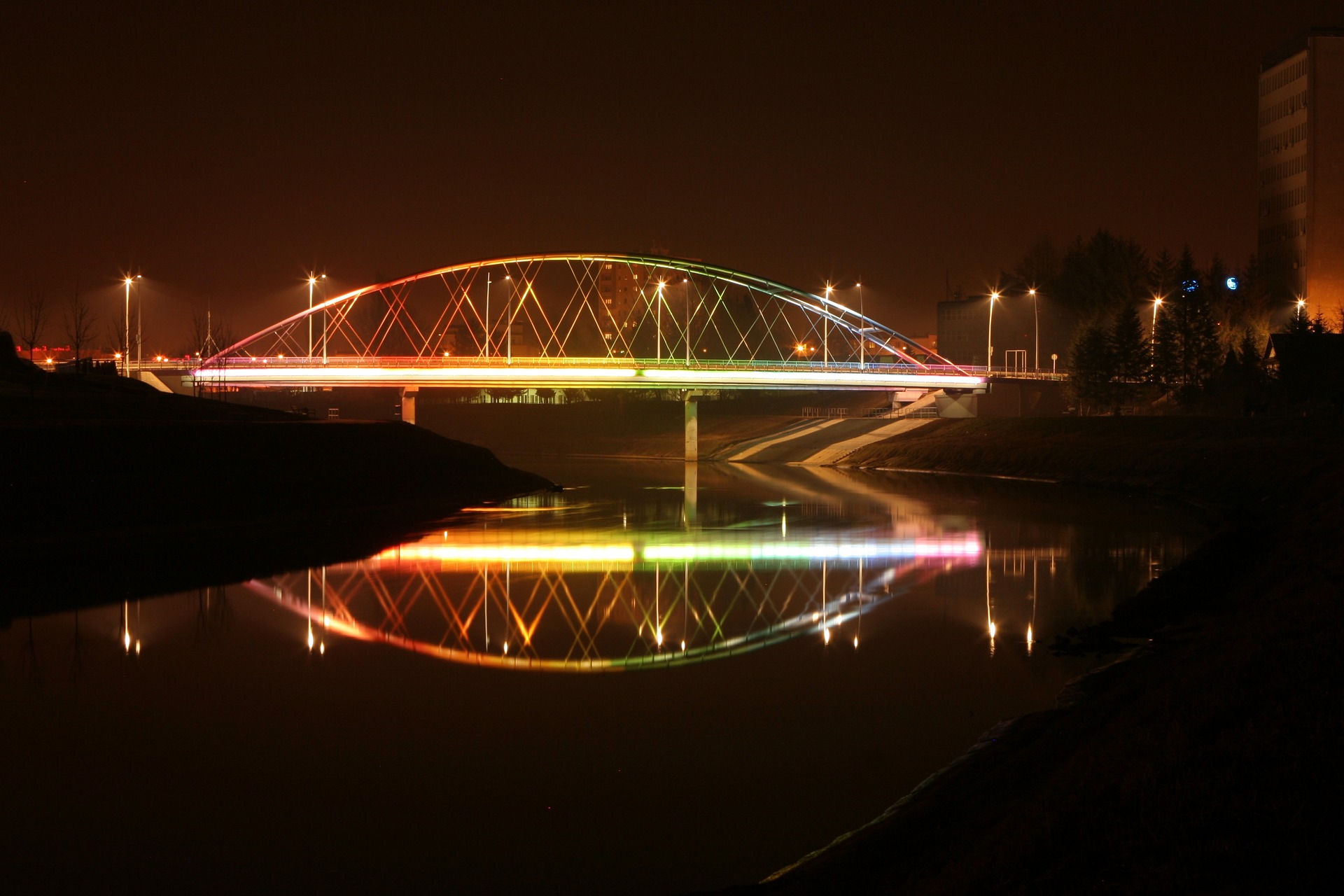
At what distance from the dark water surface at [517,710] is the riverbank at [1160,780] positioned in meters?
0.85

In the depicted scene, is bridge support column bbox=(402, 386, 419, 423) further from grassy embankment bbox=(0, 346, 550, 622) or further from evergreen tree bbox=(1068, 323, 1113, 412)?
evergreen tree bbox=(1068, 323, 1113, 412)

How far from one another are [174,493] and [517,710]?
72.7 feet

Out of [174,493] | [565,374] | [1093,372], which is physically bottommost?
[174,493]

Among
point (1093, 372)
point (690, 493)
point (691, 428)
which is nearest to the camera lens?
point (690, 493)

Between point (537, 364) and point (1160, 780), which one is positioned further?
point (537, 364)

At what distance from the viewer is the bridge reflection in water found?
1919 centimetres

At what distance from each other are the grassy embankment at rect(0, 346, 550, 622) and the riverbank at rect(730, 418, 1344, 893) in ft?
58.5

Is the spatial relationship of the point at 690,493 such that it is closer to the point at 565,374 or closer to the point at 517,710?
the point at 565,374

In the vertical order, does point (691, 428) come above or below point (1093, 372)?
below

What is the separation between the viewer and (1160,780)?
8352 millimetres

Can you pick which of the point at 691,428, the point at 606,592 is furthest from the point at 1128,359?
the point at 606,592

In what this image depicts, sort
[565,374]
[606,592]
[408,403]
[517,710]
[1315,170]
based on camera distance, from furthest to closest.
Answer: [1315,170] → [408,403] → [565,374] → [606,592] → [517,710]

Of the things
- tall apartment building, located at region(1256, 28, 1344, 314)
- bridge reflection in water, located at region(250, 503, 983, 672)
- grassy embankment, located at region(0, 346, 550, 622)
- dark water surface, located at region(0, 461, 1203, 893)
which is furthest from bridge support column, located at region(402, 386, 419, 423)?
tall apartment building, located at region(1256, 28, 1344, 314)

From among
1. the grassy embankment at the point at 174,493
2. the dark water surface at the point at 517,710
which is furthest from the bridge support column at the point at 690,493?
the dark water surface at the point at 517,710
